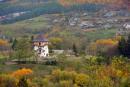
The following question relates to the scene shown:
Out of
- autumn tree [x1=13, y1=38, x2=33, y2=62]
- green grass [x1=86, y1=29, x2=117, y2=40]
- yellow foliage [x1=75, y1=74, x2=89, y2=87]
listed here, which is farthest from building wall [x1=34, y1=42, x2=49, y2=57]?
green grass [x1=86, y1=29, x2=117, y2=40]

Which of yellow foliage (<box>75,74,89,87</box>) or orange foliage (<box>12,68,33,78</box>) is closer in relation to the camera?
yellow foliage (<box>75,74,89,87</box>)

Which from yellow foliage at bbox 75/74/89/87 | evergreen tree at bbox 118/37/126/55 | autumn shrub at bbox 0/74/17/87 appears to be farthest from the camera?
evergreen tree at bbox 118/37/126/55

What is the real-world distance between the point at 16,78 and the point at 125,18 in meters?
52.5

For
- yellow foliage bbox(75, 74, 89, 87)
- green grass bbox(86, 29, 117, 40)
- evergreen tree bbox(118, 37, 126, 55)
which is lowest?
green grass bbox(86, 29, 117, 40)

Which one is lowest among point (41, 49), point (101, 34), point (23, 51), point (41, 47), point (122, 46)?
point (101, 34)

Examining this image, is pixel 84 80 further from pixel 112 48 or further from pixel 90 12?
pixel 90 12

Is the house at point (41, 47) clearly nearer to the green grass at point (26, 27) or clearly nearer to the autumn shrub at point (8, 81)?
the autumn shrub at point (8, 81)

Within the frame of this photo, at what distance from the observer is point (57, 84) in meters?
39.0

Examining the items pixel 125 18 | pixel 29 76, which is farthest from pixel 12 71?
pixel 125 18

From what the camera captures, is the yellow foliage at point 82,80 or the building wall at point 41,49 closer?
the yellow foliage at point 82,80

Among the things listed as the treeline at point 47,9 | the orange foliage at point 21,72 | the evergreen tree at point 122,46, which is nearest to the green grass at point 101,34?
the treeline at point 47,9

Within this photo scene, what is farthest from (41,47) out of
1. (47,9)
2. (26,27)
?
(47,9)

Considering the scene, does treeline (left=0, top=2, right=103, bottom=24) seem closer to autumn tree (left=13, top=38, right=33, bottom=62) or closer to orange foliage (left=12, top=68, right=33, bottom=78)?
autumn tree (left=13, top=38, right=33, bottom=62)

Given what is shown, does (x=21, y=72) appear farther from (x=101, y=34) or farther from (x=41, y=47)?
(x=101, y=34)
